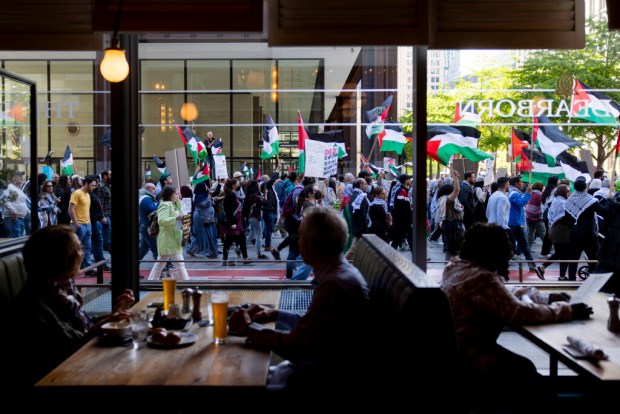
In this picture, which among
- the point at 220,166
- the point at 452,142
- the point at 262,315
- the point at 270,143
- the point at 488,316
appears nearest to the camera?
the point at 488,316

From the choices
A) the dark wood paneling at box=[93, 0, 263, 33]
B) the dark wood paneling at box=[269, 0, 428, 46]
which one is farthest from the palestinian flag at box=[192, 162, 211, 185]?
the dark wood paneling at box=[269, 0, 428, 46]

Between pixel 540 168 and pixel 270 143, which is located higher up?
pixel 270 143

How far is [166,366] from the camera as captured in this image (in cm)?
270

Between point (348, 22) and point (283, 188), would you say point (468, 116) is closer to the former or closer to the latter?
point (283, 188)

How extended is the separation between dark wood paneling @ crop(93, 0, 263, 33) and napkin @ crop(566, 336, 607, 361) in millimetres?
3183

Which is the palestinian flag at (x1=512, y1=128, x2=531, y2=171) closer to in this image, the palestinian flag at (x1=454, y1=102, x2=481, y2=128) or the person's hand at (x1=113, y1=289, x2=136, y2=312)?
the palestinian flag at (x1=454, y1=102, x2=481, y2=128)

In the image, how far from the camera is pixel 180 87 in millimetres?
11961

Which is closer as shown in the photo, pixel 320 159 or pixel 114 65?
pixel 114 65

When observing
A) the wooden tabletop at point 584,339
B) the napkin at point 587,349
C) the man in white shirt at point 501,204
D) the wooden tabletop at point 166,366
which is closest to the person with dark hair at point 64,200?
the man in white shirt at point 501,204

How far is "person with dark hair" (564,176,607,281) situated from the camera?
9391mm

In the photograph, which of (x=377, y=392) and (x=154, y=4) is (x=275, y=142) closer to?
(x=154, y=4)

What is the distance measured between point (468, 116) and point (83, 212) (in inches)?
246

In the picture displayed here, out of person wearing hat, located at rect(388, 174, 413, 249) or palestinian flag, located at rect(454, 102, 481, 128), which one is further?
palestinian flag, located at rect(454, 102, 481, 128)

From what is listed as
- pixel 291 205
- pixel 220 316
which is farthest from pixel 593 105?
pixel 220 316
